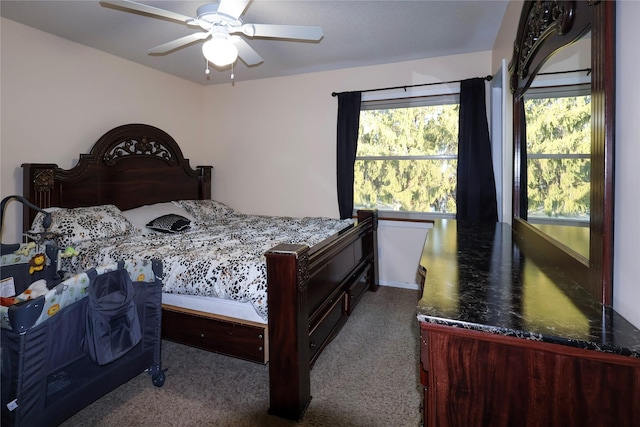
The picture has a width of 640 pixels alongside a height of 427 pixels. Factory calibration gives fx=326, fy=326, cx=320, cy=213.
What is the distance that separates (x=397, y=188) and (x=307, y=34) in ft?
7.11

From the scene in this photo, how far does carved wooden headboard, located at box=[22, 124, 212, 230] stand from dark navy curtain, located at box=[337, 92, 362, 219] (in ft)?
6.31

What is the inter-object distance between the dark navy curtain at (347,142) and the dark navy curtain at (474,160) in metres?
1.11

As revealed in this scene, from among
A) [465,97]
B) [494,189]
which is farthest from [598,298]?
[465,97]

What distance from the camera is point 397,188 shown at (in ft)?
12.6

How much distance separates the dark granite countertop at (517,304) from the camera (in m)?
0.74

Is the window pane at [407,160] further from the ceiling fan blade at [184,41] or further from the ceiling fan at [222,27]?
the ceiling fan blade at [184,41]

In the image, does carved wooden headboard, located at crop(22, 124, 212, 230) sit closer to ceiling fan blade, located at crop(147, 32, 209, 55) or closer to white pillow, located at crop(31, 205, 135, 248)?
white pillow, located at crop(31, 205, 135, 248)

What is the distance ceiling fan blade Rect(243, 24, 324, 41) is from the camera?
2.06m

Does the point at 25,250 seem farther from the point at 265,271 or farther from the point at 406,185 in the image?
the point at 406,185

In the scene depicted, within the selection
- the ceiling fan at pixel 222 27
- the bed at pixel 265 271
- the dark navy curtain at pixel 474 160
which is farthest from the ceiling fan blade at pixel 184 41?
the dark navy curtain at pixel 474 160

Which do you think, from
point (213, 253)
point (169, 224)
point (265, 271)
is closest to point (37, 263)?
point (213, 253)

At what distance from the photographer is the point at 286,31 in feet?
6.92

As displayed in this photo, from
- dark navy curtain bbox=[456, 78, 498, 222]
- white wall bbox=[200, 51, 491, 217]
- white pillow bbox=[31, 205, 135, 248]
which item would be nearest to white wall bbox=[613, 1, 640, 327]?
dark navy curtain bbox=[456, 78, 498, 222]

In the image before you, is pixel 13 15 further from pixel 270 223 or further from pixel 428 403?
pixel 428 403
